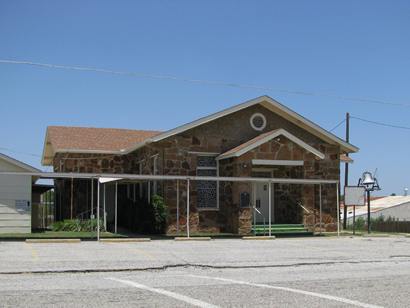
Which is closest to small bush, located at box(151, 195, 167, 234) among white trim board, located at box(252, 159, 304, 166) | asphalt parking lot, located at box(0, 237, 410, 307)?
asphalt parking lot, located at box(0, 237, 410, 307)

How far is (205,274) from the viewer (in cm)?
1291

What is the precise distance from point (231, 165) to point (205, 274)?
1221 cm

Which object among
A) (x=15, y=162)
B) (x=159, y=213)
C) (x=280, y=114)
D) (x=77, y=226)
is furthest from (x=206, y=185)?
(x=15, y=162)

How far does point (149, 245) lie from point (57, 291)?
9.41 meters

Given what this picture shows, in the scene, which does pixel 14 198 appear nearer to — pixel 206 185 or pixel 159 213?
pixel 159 213

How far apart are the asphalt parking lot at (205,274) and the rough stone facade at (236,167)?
3577 millimetres

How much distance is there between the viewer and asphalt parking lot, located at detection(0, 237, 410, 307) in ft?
29.2

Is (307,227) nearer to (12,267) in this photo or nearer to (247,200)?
(247,200)

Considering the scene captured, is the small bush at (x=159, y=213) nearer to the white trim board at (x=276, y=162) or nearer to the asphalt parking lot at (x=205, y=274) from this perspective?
the asphalt parking lot at (x=205, y=274)

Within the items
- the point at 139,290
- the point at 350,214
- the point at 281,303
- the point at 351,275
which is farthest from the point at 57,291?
the point at 350,214

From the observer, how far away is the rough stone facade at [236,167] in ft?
80.0

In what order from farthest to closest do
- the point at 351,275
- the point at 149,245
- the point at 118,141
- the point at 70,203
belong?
1. the point at 118,141
2. the point at 70,203
3. the point at 149,245
4. the point at 351,275

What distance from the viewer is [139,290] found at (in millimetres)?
9891

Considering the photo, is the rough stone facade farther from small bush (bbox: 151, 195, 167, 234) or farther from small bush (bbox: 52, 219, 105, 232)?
small bush (bbox: 52, 219, 105, 232)
